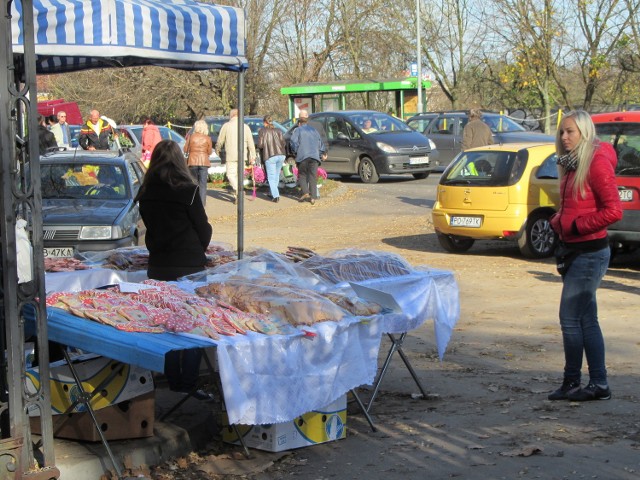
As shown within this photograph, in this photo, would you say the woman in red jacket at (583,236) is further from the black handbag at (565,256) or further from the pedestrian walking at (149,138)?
the pedestrian walking at (149,138)

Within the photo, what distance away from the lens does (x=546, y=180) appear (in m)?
13.4

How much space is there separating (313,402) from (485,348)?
337cm

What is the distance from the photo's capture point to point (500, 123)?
26.3 m

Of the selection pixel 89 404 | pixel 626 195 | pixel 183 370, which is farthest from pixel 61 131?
pixel 89 404

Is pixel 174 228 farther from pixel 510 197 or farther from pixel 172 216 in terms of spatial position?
pixel 510 197

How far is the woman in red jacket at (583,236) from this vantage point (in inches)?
259

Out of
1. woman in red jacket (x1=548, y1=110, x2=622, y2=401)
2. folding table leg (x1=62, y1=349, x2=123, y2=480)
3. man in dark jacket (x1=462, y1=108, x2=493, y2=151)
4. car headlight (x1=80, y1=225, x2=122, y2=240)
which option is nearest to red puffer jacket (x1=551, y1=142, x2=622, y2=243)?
woman in red jacket (x1=548, y1=110, x2=622, y2=401)

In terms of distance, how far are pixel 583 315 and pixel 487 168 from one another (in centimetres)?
726

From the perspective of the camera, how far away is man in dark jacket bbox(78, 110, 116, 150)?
2142cm

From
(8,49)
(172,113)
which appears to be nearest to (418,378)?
(8,49)

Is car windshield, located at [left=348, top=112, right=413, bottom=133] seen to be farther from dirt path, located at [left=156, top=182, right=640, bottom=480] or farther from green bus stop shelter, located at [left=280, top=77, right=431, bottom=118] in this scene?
dirt path, located at [left=156, top=182, right=640, bottom=480]

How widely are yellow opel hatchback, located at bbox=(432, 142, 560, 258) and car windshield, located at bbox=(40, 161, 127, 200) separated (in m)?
4.69

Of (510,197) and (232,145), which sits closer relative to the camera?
(510,197)

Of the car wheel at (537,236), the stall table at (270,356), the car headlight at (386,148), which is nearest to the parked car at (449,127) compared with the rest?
the car headlight at (386,148)
